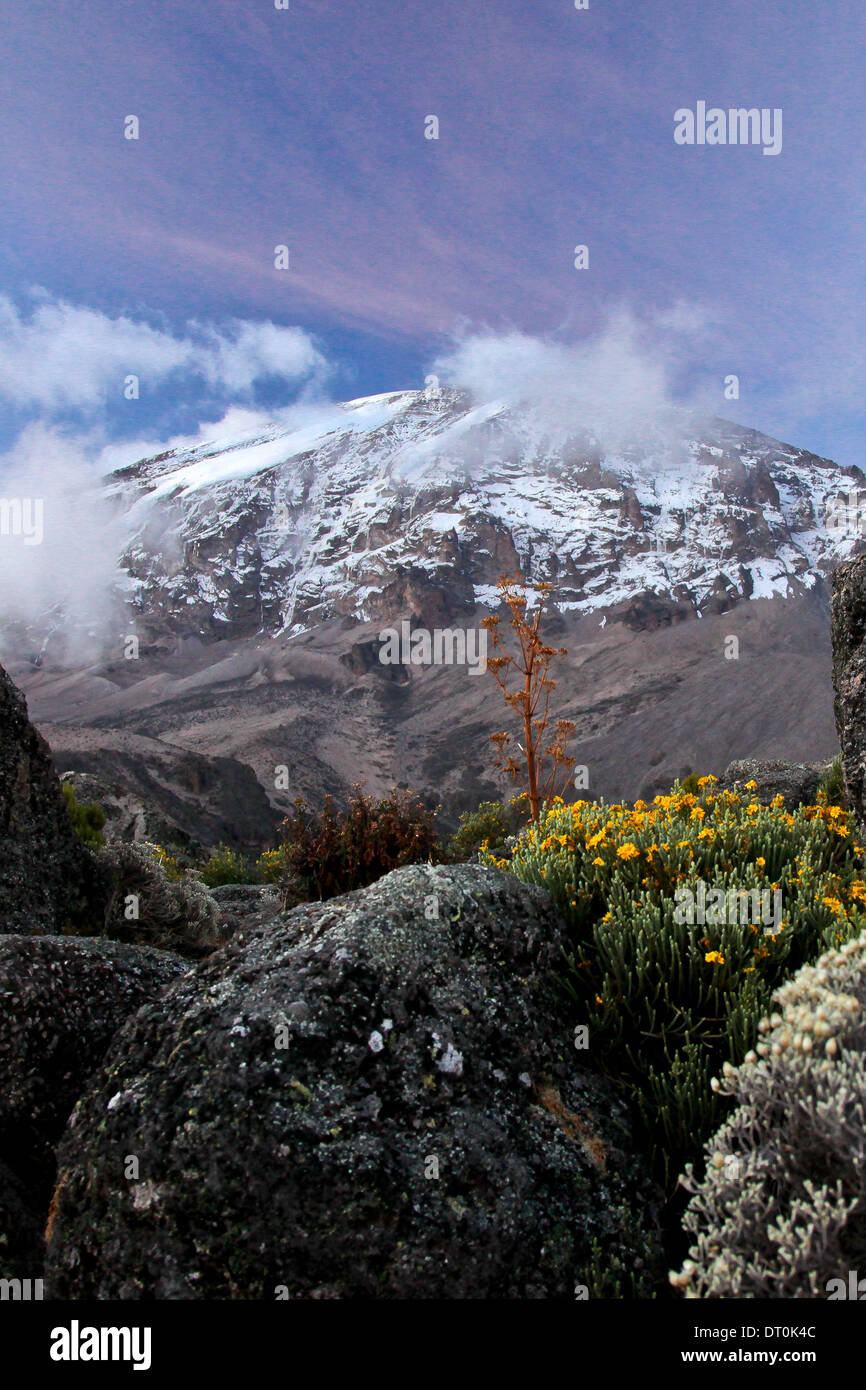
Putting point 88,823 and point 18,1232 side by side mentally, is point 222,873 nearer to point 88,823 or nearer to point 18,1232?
point 88,823

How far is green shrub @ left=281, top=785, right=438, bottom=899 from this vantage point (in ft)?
22.9

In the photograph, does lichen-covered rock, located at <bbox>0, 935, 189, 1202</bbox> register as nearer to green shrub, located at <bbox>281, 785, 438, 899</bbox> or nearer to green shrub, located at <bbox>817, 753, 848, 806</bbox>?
green shrub, located at <bbox>281, 785, 438, 899</bbox>

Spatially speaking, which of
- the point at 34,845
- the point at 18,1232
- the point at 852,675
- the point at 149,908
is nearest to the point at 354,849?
the point at 149,908

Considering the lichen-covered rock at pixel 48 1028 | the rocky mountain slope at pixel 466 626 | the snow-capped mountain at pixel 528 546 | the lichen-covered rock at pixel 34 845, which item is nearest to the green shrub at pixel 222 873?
the lichen-covered rock at pixel 34 845

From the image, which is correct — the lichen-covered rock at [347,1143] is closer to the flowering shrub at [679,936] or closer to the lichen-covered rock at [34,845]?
the flowering shrub at [679,936]

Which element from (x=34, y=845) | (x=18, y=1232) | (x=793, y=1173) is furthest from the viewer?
(x=34, y=845)

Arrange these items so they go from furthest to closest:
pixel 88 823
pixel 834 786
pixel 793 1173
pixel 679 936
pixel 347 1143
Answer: pixel 834 786 < pixel 88 823 < pixel 679 936 < pixel 347 1143 < pixel 793 1173

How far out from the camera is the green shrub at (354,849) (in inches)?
275

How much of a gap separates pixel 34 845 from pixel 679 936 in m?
4.92

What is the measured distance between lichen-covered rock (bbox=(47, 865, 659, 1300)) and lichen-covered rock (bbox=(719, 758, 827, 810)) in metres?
8.08

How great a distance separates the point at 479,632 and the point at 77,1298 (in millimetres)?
127170

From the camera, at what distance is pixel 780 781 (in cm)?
1174

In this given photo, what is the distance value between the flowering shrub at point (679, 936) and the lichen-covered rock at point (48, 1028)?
1929 mm

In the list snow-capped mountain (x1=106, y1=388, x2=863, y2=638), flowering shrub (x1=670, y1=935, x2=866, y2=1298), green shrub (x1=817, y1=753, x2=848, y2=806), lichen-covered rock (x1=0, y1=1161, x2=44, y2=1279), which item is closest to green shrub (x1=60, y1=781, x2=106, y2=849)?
lichen-covered rock (x1=0, y1=1161, x2=44, y2=1279)
